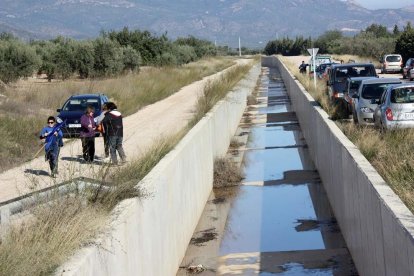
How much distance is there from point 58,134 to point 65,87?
20.7 metres

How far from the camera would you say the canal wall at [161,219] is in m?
5.76

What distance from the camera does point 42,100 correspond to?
1212 inches

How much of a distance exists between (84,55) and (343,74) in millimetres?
29400

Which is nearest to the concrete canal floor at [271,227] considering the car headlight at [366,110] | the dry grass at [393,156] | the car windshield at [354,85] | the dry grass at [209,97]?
the dry grass at [393,156]

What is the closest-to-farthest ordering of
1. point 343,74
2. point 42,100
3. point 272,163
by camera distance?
1. point 272,163
2. point 343,74
3. point 42,100

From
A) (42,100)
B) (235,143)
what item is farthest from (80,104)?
(42,100)

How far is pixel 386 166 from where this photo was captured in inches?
369

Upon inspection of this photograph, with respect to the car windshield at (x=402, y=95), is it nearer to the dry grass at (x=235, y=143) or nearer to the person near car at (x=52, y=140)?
the dry grass at (x=235, y=143)

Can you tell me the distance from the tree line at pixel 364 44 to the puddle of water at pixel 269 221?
53.4m

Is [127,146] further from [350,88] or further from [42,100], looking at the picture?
[42,100]

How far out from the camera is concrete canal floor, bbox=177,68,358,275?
33.3ft

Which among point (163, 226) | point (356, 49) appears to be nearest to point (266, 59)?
point (356, 49)

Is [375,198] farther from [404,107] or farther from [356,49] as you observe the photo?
[356,49]

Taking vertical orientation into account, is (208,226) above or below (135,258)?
below
